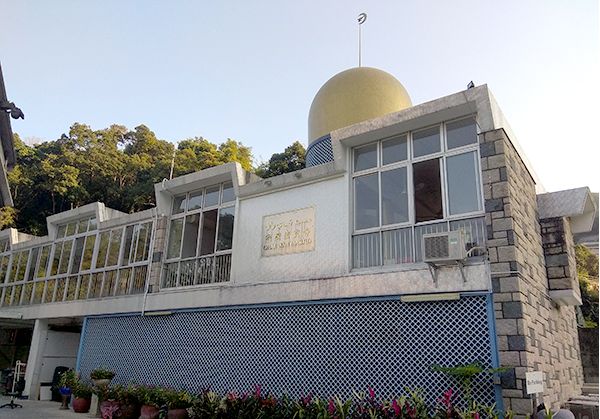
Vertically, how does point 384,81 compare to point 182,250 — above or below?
above

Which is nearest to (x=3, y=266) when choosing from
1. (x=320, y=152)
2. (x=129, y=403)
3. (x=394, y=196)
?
(x=129, y=403)

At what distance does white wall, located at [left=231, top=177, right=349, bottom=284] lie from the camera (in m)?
9.22

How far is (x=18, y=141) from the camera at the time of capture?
2598 centimetres

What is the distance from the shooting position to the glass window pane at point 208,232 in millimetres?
11672

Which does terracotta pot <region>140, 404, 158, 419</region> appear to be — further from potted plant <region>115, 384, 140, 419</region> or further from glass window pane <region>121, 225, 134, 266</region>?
glass window pane <region>121, 225, 134, 266</region>

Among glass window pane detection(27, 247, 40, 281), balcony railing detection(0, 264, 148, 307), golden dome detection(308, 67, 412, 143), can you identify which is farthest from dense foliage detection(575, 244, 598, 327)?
glass window pane detection(27, 247, 40, 281)

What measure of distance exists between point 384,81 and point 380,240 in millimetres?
5875

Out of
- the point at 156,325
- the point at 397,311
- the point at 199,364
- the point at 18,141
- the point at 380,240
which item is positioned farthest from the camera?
the point at 18,141

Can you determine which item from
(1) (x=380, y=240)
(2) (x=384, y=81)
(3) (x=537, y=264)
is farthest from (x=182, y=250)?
(3) (x=537, y=264)

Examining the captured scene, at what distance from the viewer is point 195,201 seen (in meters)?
12.6

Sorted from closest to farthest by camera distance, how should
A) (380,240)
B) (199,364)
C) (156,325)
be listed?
(380,240) < (199,364) < (156,325)

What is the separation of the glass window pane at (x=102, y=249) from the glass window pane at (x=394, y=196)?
910cm

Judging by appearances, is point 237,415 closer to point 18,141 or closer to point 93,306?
point 93,306

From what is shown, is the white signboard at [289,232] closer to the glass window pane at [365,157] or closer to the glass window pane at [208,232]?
the glass window pane at [365,157]
